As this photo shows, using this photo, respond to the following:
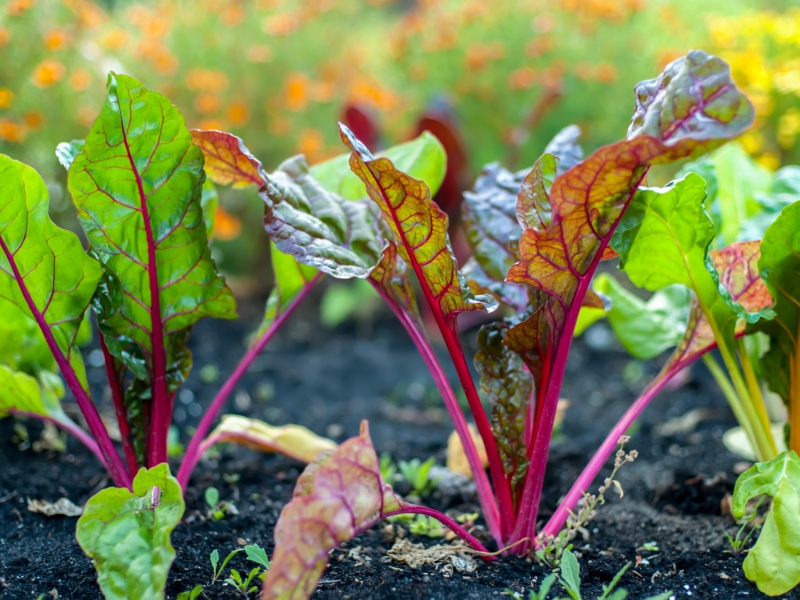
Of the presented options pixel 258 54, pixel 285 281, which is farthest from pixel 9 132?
pixel 258 54

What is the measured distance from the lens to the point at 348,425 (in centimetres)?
221

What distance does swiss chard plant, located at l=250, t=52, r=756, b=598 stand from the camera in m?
0.89

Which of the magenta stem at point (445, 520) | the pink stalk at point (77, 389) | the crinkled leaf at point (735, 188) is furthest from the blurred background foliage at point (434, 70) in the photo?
the magenta stem at point (445, 520)

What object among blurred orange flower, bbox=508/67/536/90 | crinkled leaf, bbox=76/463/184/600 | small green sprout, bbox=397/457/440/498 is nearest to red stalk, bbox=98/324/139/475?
crinkled leaf, bbox=76/463/184/600

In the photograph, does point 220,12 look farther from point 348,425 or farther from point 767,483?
point 767,483

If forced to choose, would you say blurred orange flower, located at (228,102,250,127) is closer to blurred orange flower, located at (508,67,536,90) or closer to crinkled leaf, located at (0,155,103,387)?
blurred orange flower, located at (508,67,536,90)

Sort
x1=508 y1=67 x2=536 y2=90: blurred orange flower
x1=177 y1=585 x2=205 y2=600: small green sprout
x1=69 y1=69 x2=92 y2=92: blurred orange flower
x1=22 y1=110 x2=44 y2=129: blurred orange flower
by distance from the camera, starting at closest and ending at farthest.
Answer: x1=177 y1=585 x2=205 y2=600: small green sprout
x1=22 y1=110 x2=44 y2=129: blurred orange flower
x1=69 y1=69 x2=92 y2=92: blurred orange flower
x1=508 y1=67 x2=536 y2=90: blurred orange flower

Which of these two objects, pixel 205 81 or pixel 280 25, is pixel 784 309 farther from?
pixel 280 25

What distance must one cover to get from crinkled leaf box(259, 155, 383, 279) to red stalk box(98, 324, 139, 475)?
1.47 ft

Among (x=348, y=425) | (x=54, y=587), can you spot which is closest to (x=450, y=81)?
(x=348, y=425)

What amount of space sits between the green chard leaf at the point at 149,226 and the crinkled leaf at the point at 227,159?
0.04 meters

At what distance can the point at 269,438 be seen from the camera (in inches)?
58.5

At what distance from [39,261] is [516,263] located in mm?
810

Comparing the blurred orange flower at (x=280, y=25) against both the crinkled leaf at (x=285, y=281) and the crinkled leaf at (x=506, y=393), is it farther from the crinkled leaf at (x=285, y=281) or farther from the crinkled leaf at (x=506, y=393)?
the crinkled leaf at (x=506, y=393)
